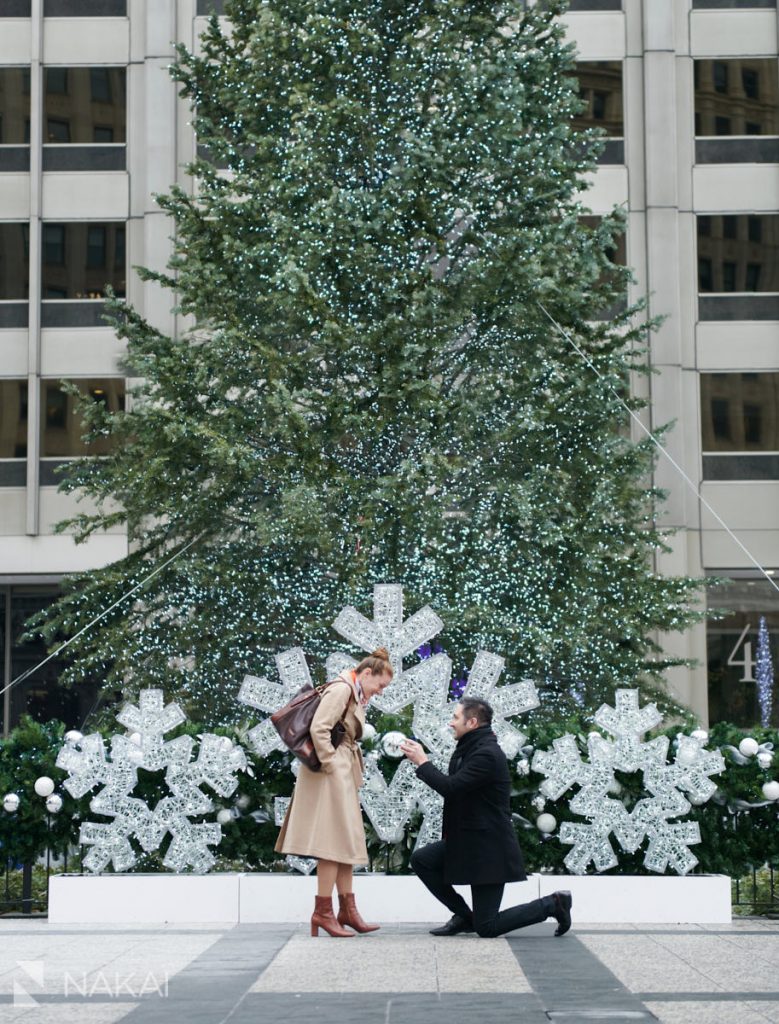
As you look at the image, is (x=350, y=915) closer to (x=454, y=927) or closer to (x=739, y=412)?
(x=454, y=927)

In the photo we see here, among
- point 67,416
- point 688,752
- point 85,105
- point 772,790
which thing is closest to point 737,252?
point 85,105

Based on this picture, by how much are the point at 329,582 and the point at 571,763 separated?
26.0 ft

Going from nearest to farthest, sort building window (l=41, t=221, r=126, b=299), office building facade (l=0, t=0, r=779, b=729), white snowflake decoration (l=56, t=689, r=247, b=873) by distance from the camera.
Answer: white snowflake decoration (l=56, t=689, r=247, b=873) < office building facade (l=0, t=0, r=779, b=729) < building window (l=41, t=221, r=126, b=299)

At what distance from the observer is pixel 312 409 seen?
735 inches

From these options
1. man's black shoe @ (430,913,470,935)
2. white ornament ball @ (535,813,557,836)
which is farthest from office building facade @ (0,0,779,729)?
man's black shoe @ (430,913,470,935)

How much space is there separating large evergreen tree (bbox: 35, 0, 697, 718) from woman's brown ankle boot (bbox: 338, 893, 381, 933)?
8.08 m

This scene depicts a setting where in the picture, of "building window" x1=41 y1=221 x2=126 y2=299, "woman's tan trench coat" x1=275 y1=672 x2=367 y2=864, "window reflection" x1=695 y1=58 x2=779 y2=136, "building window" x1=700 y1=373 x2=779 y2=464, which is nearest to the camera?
"woman's tan trench coat" x1=275 y1=672 x2=367 y2=864

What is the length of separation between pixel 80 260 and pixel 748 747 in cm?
2121

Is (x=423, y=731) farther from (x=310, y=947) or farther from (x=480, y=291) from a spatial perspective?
(x=480, y=291)

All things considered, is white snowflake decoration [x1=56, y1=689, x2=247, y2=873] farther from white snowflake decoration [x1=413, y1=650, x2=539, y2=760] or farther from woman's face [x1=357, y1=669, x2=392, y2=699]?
woman's face [x1=357, y1=669, x2=392, y2=699]

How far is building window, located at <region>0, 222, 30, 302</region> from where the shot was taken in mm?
29688

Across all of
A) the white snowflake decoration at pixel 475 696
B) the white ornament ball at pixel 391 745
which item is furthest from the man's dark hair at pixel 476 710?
the white snowflake decoration at pixel 475 696

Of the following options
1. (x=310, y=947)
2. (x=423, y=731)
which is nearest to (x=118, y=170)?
(x=423, y=731)

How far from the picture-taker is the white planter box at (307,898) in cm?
1077
